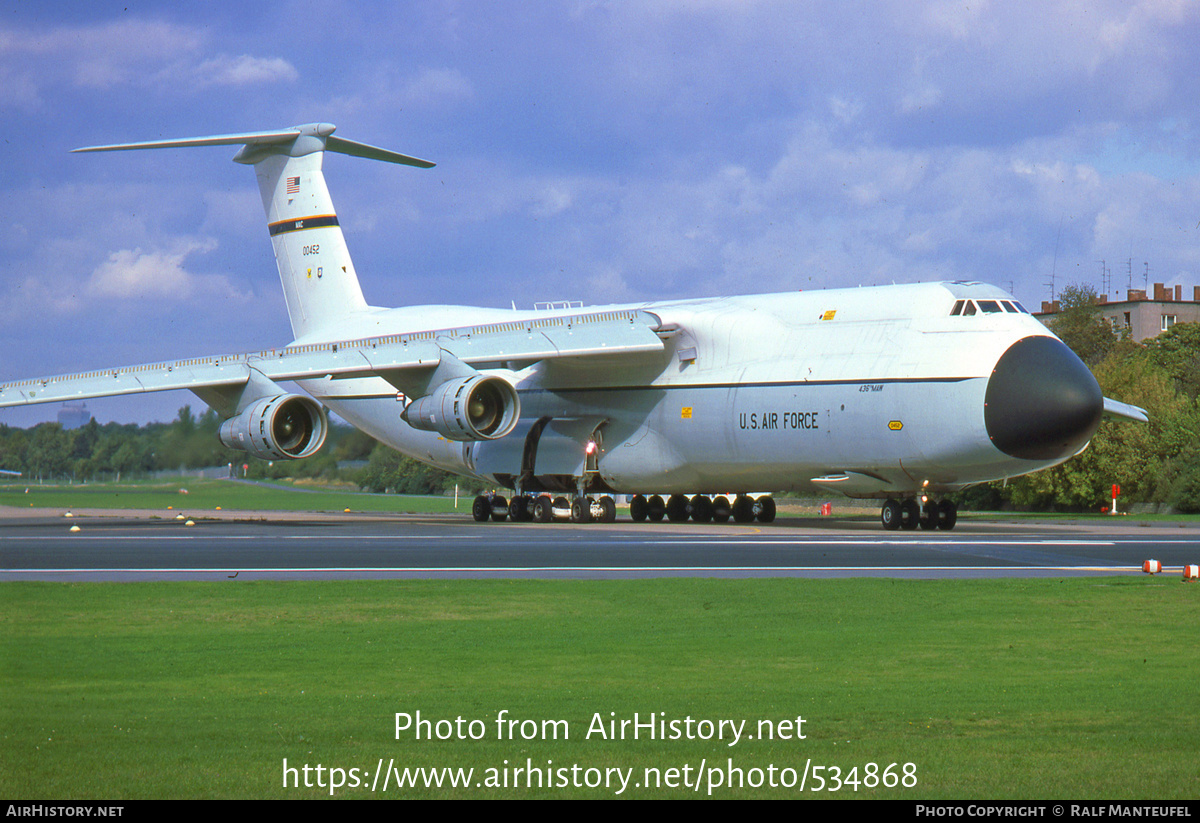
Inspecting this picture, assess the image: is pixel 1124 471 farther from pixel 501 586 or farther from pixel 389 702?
pixel 389 702

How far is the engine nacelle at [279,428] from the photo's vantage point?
3012 centimetres

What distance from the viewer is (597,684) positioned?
332 inches

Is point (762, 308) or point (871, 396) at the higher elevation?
point (762, 308)

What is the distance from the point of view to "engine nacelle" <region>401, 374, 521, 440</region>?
29625mm

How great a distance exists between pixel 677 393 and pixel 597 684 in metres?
23.4

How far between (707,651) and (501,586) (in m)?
5.16

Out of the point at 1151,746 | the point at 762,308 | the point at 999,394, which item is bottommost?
the point at 1151,746

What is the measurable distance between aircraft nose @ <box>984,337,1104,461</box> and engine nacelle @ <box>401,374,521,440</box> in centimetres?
1125

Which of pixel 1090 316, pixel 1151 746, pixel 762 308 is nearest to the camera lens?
pixel 1151 746

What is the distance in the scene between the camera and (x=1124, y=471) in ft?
146

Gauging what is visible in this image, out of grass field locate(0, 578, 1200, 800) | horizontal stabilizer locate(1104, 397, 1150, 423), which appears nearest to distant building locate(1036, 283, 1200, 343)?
horizontal stabilizer locate(1104, 397, 1150, 423)

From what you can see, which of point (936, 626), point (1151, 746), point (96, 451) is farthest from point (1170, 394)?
point (1151, 746)

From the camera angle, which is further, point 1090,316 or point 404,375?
point 1090,316

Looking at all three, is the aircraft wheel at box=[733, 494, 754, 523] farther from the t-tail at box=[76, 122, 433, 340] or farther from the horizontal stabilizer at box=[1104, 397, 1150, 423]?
the t-tail at box=[76, 122, 433, 340]
